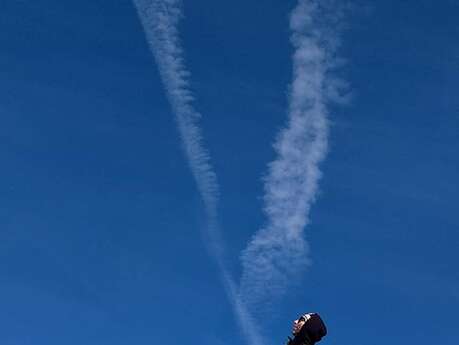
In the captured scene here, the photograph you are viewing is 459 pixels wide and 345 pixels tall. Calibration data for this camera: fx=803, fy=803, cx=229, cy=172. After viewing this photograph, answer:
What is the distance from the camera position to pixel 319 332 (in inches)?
714

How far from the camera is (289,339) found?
18.5 meters

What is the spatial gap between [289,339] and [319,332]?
78 cm
